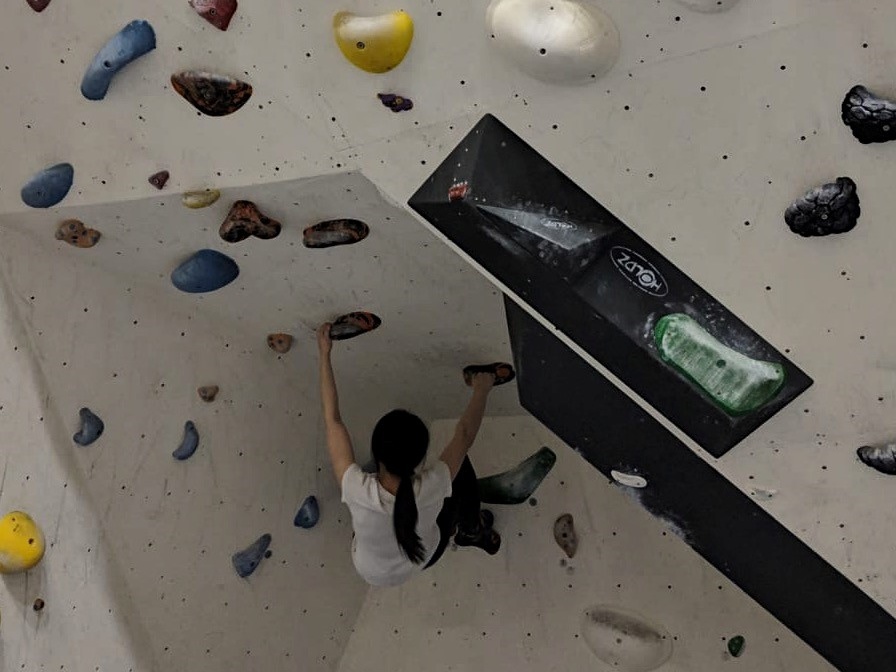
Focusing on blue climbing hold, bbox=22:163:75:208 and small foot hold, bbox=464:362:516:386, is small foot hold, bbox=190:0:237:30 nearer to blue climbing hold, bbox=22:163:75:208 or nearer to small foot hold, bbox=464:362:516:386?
blue climbing hold, bbox=22:163:75:208

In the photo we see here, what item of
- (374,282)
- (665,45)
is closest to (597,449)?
(374,282)

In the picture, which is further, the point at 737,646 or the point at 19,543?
the point at 737,646

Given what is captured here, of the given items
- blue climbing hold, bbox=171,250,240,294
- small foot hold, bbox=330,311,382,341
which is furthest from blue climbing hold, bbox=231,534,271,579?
blue climbing hold, bbox=171,250,240,294

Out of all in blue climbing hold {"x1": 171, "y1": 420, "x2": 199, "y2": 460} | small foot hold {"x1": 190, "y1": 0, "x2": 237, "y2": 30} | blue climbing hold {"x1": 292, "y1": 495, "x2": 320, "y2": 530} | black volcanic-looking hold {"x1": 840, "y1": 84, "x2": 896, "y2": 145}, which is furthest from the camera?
blue climbing hold {"x1": 292, "y1": 495, "x2": 320, "y2": 530}

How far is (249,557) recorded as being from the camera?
2301 millimetres

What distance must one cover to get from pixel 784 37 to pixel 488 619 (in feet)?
5.46

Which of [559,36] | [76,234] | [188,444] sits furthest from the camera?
[188,444]

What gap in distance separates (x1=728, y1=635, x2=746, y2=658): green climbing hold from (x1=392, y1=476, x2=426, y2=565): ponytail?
0.74m

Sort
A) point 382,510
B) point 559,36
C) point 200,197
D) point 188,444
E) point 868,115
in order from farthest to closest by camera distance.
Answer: point 188,444 < point 382,510 < point 200,197 < point 559,36 < point 868,115

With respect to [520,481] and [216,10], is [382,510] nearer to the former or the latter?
[520,481]

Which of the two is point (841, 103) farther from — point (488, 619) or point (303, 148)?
point (488, 619)

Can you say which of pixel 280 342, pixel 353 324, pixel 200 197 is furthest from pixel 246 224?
pixel 280 342

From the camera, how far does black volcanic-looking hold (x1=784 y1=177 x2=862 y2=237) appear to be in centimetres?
129

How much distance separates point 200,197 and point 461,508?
982 millimetres
